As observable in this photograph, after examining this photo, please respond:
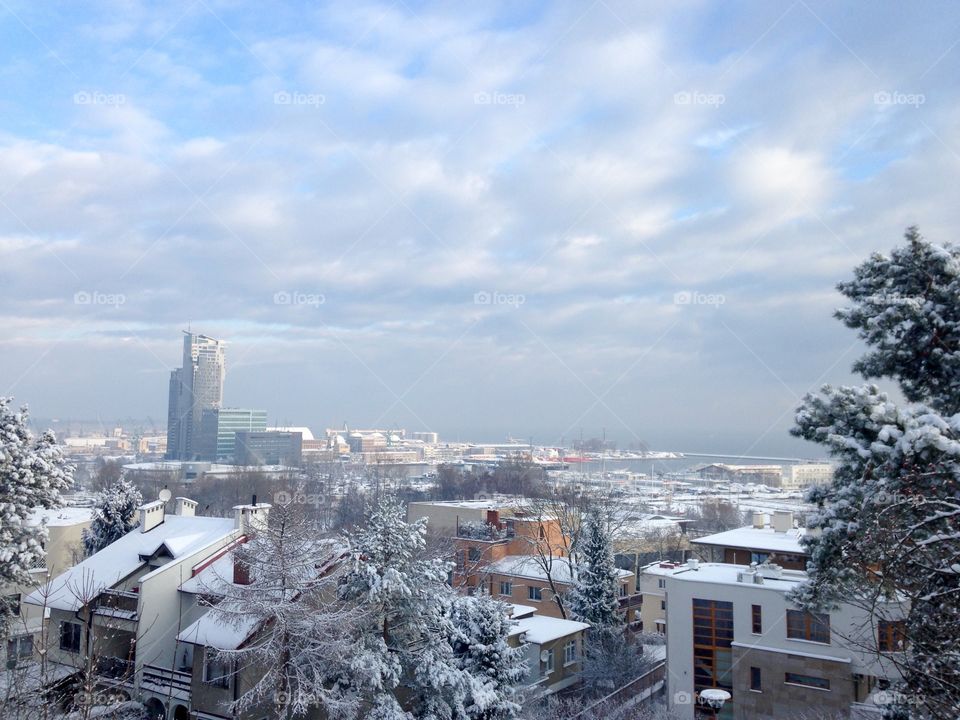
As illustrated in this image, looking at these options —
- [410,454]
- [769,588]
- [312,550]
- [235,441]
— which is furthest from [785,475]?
[312,550]

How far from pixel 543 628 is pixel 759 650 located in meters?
7.30

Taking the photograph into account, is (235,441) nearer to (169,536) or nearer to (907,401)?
(169,536)

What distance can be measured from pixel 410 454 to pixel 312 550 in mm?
133900

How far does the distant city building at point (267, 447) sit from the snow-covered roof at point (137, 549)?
90.1m

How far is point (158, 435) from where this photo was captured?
551 ft

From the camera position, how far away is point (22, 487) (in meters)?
20.5

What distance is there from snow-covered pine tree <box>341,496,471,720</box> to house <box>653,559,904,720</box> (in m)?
7.83

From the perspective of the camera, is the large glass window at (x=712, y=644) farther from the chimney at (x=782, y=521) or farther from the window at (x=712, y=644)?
the chimney at (x=782, y=521)

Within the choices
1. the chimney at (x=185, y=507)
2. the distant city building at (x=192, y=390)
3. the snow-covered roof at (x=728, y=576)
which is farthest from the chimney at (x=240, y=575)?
the distant city building at (x=192, y=390)

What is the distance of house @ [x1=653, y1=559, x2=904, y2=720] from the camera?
17.3m

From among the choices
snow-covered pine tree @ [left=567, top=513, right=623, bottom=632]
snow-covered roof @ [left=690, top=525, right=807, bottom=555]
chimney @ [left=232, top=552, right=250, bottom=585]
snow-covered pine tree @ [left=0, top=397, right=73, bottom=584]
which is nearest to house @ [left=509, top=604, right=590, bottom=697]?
snow-covered pine tree @ [left=567, top=513, right=623, bottom=632]

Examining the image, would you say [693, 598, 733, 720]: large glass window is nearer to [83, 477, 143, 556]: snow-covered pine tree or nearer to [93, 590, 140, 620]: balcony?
[93, 590, 140, 620]: balcony

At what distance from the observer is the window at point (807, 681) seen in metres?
17.5

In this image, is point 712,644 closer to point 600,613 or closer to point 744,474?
point 600,613
